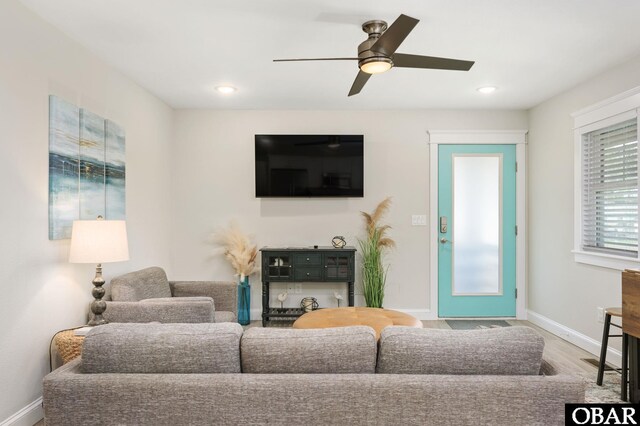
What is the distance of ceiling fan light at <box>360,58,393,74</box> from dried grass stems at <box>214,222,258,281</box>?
270 centimetres

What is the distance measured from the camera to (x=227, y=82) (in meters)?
3.77

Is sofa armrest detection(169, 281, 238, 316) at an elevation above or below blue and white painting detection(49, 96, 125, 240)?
below

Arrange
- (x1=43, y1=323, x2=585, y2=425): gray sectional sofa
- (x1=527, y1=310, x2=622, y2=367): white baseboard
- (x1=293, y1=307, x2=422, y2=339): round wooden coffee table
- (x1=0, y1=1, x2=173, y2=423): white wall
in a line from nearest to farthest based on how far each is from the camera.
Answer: (x1=43, y1=323, x2=585, y2=425): gray sectional sofa, (x1=0, y1=1, x2=173, y2=423): white wall, (x1=293, y1=307, x2=422, y2=339): round wooden coffee table, (x1=527, y1=310, x2=622, y2=367): white baseboard

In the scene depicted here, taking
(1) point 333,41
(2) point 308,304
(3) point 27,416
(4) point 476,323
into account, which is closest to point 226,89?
(1) point 333,41

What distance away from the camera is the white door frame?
15.7 ft

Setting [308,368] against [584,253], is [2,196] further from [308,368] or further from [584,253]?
[584,253]

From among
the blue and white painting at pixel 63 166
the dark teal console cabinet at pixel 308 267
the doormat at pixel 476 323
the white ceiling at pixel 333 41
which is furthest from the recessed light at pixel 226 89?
the doormat at pixel 476 323

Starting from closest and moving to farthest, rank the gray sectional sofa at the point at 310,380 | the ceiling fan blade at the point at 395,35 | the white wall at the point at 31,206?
the gray sectional sofa at the point at 310,380
the ceiling fan blade at the point at 395,35
the white wall at the point at 31,206

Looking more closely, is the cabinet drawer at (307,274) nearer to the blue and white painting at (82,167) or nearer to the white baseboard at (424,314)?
the white baseboard at (424,314)

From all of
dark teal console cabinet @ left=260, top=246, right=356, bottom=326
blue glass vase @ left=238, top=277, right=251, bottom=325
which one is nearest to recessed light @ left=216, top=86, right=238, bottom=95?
dark teal console cabinet @ left=260, top=246, right=356, bottom=326

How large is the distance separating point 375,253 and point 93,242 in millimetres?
2943

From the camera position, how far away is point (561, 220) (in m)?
4.13

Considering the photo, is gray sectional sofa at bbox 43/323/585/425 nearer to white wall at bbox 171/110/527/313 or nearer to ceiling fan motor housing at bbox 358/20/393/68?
ceiling fan motor housing at bbox 358/20/393/68

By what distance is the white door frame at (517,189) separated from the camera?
15.7ft
